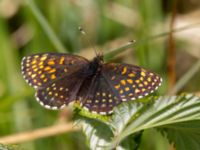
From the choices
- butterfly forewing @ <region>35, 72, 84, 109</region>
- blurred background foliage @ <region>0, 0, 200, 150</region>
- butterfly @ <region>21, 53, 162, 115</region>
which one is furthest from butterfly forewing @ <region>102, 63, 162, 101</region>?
blurred background foliage @ <region>0, 0, 200, 150</region>

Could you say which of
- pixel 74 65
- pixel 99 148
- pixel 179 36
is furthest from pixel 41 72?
pixel 179 36

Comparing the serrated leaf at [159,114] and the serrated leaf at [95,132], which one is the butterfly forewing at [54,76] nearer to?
the serrated leaf at [95,132]

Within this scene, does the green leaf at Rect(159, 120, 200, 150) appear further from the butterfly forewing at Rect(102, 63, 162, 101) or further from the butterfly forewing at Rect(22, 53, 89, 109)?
the butterfly forewing at Rect(22, 53, 89, 109)

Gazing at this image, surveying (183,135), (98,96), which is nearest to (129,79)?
(98,96)

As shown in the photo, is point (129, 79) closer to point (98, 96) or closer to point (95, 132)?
point (98, 96)

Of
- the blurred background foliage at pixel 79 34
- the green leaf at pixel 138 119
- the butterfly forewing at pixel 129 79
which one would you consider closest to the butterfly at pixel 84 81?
the butterfly forewing at pixel 129 79

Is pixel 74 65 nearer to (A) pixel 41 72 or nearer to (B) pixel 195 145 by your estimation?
(A) pixel 41 72
